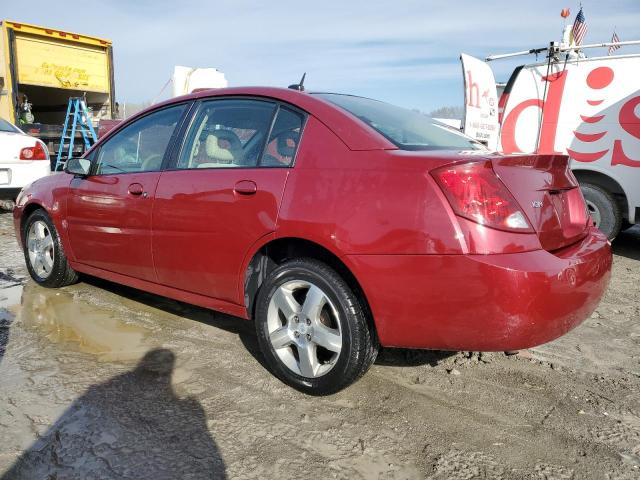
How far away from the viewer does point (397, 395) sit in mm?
2768

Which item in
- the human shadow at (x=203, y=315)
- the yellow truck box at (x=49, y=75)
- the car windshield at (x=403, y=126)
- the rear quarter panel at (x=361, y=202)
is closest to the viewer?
the rear quarter panel at (x=361, y=202)

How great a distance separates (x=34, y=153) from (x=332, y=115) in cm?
662

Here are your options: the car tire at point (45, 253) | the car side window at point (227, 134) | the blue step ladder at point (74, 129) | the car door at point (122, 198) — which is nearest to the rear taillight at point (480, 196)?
the car side window at point (227, 134)

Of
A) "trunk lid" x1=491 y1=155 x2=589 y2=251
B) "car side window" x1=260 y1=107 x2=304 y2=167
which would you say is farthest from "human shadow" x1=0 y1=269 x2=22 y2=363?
"trunk lid" x1=491 y1=155 x2=589 y2=251

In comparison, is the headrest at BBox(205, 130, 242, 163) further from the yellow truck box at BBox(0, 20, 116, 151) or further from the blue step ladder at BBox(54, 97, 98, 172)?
the blue step ladder at BBox(54, 97, 98, 172)

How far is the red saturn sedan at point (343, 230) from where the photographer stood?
223cm

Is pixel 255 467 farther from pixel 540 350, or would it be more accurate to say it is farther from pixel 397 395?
pixel 540 350

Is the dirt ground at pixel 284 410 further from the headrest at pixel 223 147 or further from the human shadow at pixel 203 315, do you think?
the headrest at pixel 223 147

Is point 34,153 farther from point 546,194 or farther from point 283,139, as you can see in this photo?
point 546,194

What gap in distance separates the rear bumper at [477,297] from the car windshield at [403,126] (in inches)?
25.3

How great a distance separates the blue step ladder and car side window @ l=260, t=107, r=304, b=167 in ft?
37.7

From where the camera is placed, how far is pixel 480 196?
7.36ft

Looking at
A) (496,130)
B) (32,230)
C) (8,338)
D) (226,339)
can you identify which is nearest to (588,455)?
(226,339)

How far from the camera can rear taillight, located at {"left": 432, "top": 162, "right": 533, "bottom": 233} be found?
7.29ft
